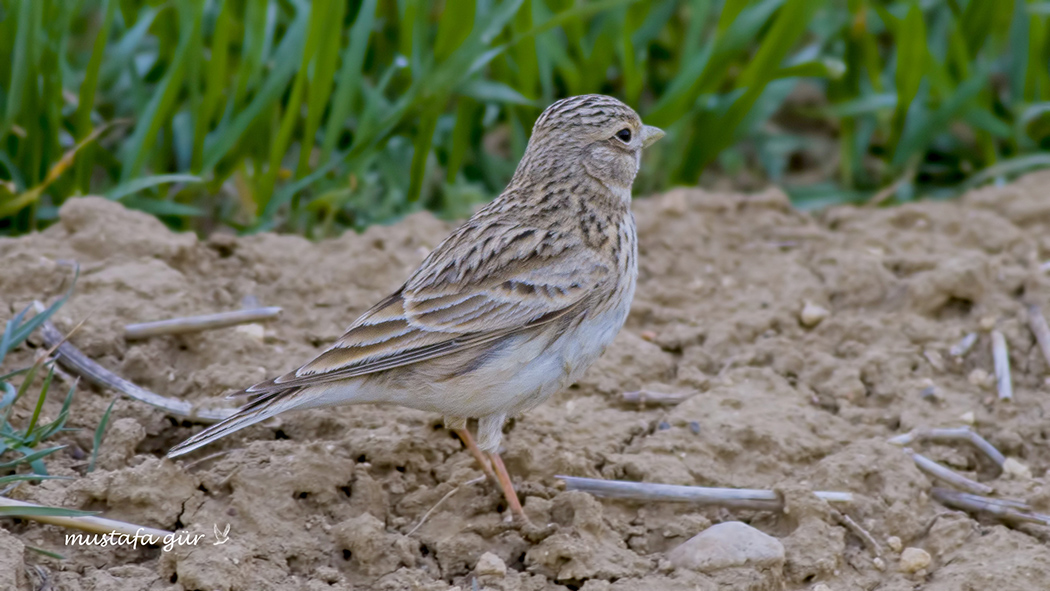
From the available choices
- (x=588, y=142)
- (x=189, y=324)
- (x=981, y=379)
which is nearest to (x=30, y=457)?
(x=189, y=324)

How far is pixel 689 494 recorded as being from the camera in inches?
172

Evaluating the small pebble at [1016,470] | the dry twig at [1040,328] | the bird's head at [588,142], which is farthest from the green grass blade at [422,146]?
the small pebble at [1016,470]

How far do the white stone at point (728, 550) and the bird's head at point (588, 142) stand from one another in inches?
57.8

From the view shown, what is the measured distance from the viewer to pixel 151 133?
579 cm

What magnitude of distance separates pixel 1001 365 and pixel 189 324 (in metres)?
3.33

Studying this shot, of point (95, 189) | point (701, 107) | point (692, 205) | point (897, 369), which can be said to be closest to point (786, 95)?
point (701, 107)

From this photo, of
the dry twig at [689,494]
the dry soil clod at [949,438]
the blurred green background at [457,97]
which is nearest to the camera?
the dry twig at [689,494]

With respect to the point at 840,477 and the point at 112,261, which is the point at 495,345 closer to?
the point at 840,477

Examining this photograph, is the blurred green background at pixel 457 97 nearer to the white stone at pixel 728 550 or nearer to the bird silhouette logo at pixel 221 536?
the bird silhouette logo at pixel 221 536

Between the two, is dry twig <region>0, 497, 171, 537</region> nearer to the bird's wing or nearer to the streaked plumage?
the streaked plumage

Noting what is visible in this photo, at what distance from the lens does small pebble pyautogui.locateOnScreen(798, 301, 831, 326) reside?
555 centimetres

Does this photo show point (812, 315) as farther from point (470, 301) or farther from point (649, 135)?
point (470, 301)

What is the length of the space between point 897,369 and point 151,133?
3.52 metres

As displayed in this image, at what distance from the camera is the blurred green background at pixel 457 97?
585cm
